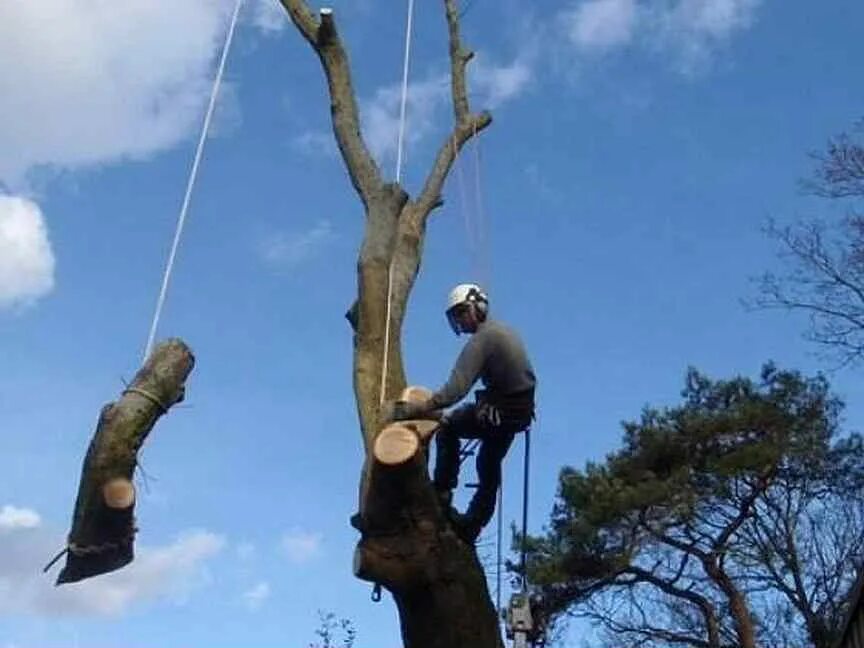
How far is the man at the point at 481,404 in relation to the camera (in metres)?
5.08

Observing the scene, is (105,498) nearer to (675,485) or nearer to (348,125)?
(348,125)

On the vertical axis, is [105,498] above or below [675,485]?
below

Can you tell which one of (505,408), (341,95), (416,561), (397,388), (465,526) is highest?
(341,95)

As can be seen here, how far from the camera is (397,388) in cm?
549

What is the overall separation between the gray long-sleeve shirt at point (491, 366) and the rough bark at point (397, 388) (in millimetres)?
250

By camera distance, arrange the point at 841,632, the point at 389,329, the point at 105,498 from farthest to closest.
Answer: the point at 841,632 < the point at 389,329 < the point at 105,498

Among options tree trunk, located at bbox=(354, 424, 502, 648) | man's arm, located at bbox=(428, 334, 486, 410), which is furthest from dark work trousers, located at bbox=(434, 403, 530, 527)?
tree trunk, located at bbox=(354, 424, 502, 648)

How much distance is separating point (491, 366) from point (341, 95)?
6.60 feet

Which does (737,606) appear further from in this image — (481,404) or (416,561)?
(416,561)

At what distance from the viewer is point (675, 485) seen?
1770cm

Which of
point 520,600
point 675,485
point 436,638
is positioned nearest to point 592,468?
point 675,485

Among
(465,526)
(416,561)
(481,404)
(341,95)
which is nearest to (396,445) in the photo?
(416,561)

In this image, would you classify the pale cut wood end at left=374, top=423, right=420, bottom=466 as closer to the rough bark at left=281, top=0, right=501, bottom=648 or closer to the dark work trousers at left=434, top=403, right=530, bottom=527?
the rough bark at left=281, top=0, right=501, bottom=648

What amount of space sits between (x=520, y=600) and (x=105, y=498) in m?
4.46
